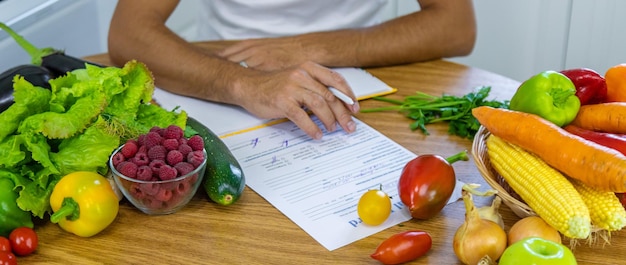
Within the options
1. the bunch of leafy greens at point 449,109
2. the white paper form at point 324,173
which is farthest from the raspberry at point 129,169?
the bunch of leafy greens at point 449,109

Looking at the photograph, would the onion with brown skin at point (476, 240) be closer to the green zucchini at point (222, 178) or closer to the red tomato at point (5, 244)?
the green zucchini at point (222, 178)

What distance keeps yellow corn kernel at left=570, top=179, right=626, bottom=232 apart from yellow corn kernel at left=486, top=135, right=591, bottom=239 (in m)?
0.03

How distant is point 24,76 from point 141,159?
32 cm

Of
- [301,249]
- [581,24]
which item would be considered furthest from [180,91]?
[581,24]

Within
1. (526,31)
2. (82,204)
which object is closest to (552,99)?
(82,204)

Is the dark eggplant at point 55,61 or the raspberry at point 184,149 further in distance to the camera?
the dark eggplant at point 55,61

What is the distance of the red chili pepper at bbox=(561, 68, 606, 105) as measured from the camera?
1.39m

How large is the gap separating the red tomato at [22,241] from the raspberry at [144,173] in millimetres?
179

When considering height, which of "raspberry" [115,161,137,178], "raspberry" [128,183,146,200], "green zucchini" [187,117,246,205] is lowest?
"green zucchini" [187,117,246,205]

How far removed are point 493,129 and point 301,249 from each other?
355mm

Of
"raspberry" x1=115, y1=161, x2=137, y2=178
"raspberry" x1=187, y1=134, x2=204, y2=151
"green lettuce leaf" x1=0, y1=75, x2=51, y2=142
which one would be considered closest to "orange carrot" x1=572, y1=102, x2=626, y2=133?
"raspberry" x1=187, y1=134, x2=204, y2=151

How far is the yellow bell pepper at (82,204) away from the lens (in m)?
1.28

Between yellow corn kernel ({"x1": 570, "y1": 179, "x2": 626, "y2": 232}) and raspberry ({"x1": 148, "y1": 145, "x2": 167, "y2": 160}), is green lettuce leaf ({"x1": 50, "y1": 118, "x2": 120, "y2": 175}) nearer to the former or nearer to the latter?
raspberry ({"x1": 148, "y1": 145, "x2": 167, "y2": 160})

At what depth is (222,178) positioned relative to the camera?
138 cm
